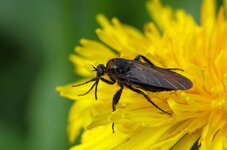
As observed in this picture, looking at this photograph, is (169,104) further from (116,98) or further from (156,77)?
(116,98)

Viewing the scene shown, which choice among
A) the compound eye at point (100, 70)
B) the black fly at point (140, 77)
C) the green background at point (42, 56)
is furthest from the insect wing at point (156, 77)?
the green background at point (42, 56)

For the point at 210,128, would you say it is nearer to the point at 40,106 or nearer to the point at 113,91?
the point at 113,91

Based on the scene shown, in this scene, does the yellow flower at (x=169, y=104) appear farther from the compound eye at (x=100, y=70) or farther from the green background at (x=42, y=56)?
the green background at (x=42, y=56)

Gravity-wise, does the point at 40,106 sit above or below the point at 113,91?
above

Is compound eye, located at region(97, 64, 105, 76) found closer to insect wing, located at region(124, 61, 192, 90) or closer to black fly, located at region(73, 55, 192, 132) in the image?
black fly, located at region(73, 55, 192, 132)

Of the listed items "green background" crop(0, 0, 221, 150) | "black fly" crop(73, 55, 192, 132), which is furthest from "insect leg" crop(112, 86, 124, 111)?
"green background" crop(0, 0, 221, 150)

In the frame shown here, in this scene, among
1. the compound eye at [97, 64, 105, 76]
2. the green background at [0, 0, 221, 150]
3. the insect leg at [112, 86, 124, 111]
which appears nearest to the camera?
the insect leg at [112, 86, 124, 111]

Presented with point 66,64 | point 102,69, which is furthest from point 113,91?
point 66,64
